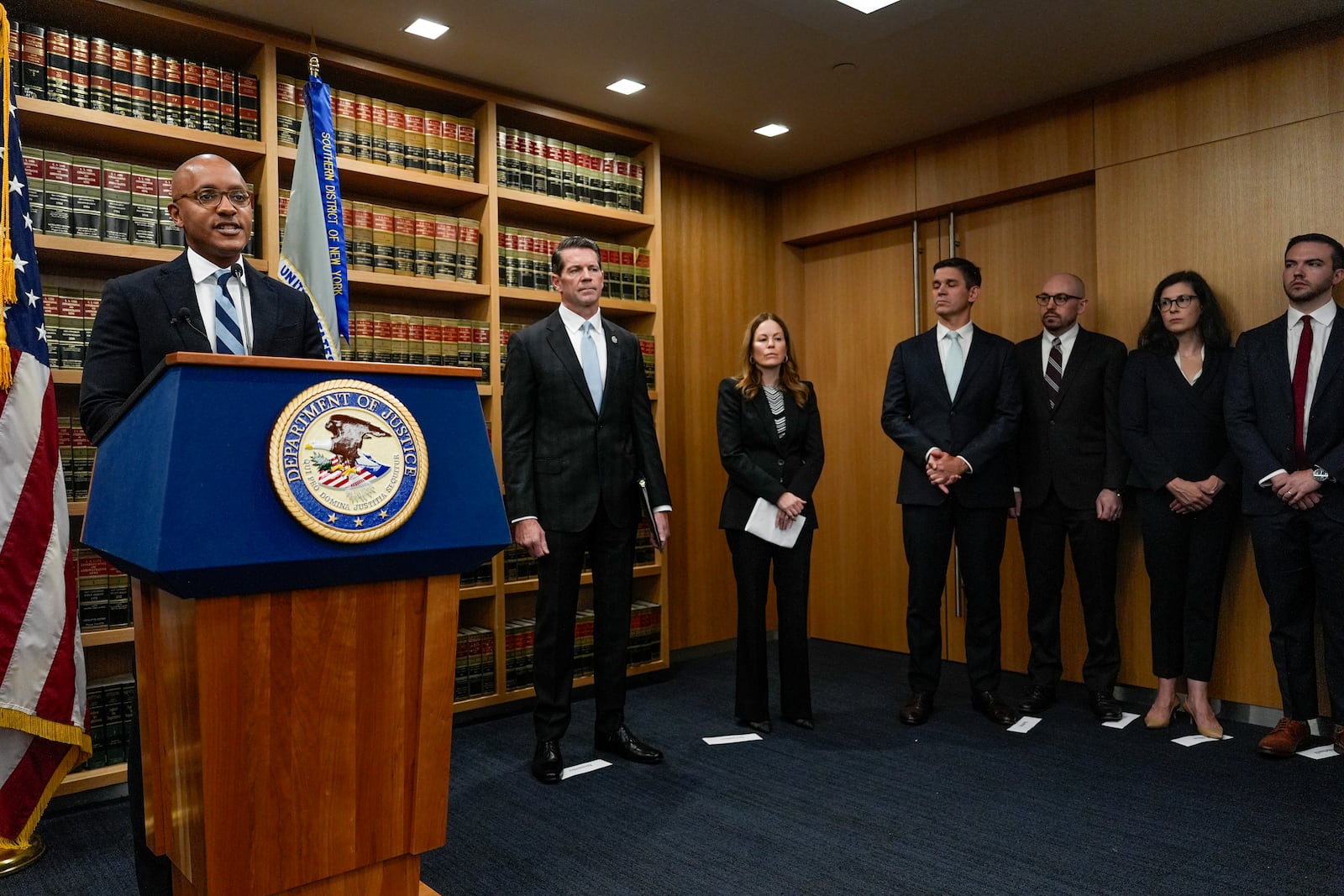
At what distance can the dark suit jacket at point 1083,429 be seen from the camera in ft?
12.1

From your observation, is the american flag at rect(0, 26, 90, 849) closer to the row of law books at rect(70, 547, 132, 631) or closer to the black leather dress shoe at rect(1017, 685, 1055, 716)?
the row of law books at rect(70, 547, 132, 631)

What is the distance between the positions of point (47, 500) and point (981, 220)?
13.7ft

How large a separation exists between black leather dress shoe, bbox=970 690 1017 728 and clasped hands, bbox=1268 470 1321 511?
4.00ft

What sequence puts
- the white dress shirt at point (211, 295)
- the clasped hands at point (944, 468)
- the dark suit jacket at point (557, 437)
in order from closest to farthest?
1. the white dress shirt at point (211, 295)
2. the dark suit jacket at point (557, 437)
3. the clasped hands at point (944, 468)

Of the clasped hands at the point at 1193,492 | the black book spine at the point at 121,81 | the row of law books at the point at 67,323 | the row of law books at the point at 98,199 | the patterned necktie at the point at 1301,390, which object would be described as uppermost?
the black book spine at the point at 121,81

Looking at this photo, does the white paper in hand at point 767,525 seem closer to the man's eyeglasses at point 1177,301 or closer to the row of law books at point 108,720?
the man's eyeglasses at point 1177,301

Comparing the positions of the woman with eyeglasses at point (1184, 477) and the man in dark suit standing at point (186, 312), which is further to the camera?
the woman with eyeglasses at point (1184, 477)

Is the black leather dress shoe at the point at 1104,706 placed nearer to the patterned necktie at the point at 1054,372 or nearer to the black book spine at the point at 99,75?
the patterned necktie at the point at 1054,372

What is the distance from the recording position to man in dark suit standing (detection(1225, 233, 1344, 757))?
120 inches

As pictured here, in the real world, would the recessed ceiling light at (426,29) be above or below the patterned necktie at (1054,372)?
above

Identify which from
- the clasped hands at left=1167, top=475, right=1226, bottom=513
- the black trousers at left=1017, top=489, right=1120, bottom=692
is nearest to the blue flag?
the black trousers at left=1017, top=489, right=1120, bottom=692

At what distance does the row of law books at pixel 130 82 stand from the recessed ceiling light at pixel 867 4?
2.18 m

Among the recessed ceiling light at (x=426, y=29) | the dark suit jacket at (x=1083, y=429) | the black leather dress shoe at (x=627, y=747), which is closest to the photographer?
the black leather dress shoe at (x=627, y=747)

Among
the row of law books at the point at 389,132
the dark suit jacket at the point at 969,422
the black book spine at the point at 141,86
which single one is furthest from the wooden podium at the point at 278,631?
the dark suit jacket at the point at 969,422
